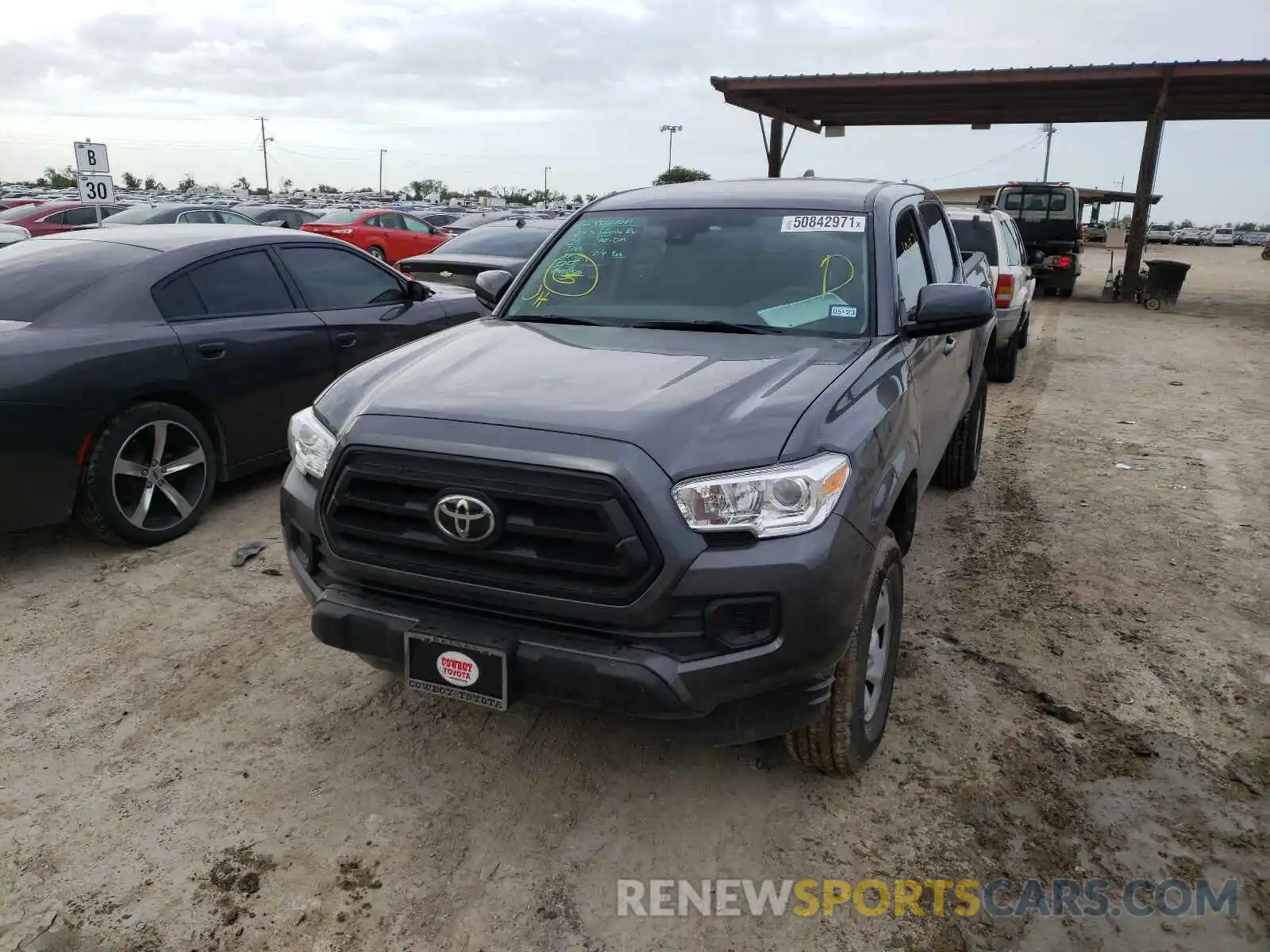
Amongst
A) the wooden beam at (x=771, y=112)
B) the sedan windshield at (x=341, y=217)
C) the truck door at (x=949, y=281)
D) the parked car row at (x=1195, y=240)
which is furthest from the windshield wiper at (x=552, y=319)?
the parked car row at (x=1195, y=240)

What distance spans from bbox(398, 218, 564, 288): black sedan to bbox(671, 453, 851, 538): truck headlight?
21.5 ft

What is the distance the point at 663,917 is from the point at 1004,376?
343 inches

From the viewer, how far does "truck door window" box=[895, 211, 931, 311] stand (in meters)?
3.61

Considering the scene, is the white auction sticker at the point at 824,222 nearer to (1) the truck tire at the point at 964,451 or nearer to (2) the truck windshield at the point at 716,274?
(2) the truck windshield at the point at 716,274

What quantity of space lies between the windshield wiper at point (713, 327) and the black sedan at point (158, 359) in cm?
263

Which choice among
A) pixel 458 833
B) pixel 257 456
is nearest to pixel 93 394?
pixel 257 456

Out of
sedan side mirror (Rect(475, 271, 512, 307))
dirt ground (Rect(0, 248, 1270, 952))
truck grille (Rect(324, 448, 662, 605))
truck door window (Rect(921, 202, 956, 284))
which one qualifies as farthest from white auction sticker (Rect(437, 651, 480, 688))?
truck door window (Rect(921, 202, 956, 284))

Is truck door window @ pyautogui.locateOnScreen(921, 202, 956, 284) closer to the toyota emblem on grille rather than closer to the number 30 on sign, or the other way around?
the toyota emblem on grille

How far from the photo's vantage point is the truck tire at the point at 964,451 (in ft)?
18.8

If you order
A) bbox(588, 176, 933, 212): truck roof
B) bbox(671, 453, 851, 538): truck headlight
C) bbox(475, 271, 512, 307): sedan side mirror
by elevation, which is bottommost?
bbox(671, 453, 851, 538): truck headlight

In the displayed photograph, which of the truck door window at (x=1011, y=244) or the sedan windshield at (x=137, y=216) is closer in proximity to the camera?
the truck door window at (x=1011, y=244)

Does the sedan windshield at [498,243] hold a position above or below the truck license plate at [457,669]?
above

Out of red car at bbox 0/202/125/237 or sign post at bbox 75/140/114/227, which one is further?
red car at bbox 0/202/125/237

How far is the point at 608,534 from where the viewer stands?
2.29 meters
